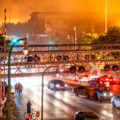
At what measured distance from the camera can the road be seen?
894 inches

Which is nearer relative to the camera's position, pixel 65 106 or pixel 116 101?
pixel 116 101

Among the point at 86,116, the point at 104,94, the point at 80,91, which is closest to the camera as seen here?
the point at 86,116

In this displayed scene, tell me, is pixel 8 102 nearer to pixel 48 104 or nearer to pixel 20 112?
pixel 20 112

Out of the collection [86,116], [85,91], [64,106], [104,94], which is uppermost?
[85,91]

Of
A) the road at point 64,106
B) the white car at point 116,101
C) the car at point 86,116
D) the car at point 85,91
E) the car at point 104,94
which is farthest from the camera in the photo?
the car at point 85,91

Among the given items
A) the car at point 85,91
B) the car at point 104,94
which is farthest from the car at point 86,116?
the car at point 85,91

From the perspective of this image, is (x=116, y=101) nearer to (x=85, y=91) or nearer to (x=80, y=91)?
(x=85, y=91)

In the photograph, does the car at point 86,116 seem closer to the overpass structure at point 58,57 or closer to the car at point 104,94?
the overpass structure at point 58,57

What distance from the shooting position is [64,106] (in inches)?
1053

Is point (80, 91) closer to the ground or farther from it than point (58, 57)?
closer to the ground

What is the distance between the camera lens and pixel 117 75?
47156 millimetres

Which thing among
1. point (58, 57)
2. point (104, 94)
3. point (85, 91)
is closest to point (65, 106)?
point (104, 94)

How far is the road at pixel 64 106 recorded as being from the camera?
22703 mm

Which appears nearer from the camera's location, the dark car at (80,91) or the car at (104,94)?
the car at (104,94)
